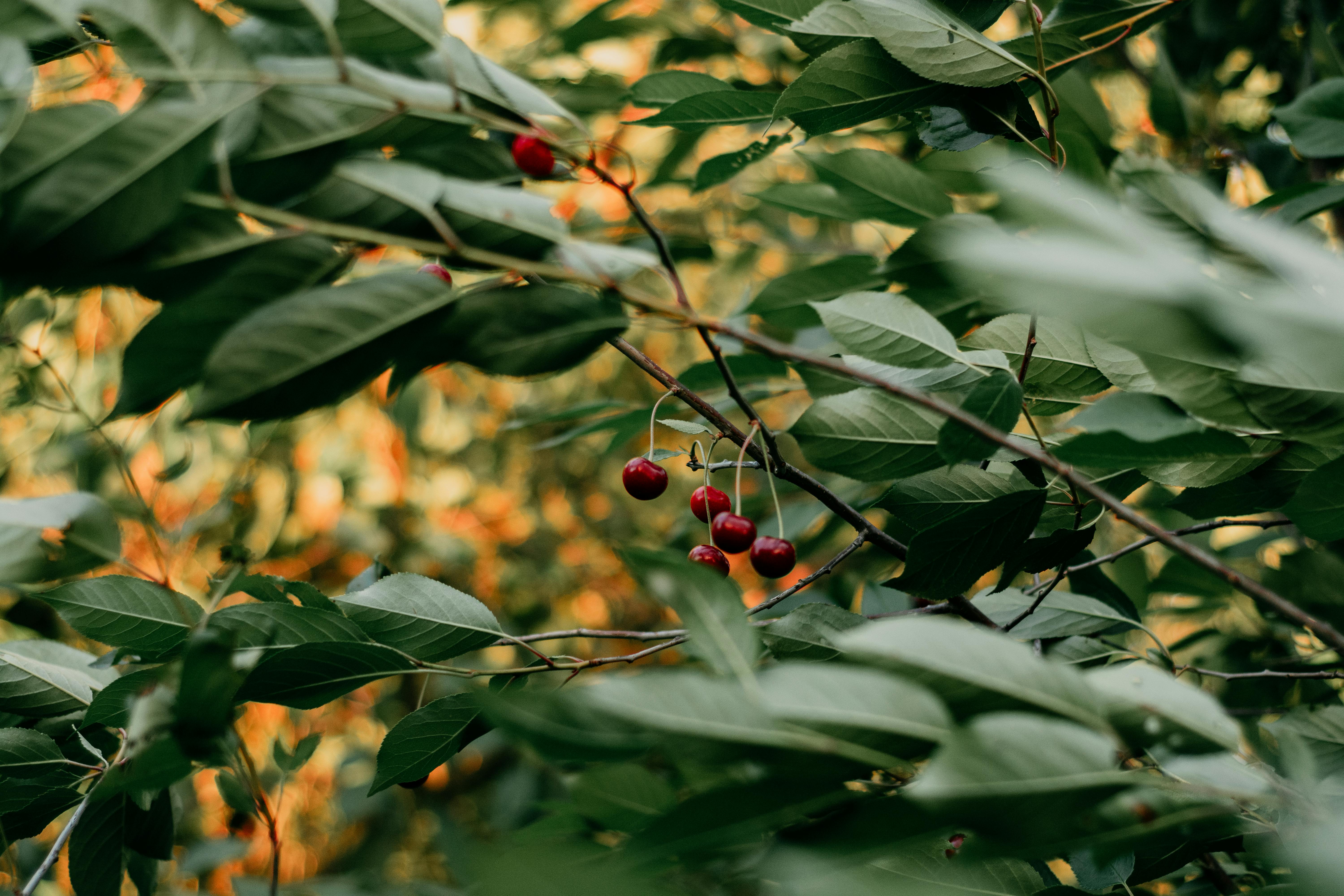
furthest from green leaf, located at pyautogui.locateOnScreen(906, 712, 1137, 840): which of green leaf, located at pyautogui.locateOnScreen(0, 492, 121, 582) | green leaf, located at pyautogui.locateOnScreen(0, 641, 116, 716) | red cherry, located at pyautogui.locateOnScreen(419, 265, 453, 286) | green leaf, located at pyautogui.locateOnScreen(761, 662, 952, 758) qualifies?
green leaf, located at pyautogui.locateOnScreen(0, 641, 116, 716)

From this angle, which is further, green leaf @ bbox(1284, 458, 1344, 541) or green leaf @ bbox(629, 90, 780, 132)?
green leaf @ bbox(629, 90, 780, 132)

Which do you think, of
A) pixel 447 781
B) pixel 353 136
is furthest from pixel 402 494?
pixel 353 136

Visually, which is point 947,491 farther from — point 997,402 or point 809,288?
point 809,288

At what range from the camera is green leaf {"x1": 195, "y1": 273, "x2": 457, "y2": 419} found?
0.98ft

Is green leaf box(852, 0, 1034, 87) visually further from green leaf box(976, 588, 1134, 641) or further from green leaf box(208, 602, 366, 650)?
green leaf box(208, 602, 366, 650)

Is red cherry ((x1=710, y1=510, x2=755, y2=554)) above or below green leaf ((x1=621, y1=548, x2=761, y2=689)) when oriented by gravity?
below

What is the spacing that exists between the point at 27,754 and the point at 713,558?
0.49m

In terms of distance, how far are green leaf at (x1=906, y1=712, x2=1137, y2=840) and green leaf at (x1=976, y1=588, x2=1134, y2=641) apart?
31 cm

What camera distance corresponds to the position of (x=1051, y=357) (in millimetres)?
519

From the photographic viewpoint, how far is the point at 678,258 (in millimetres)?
1046

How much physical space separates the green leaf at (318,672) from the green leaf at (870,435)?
281mm

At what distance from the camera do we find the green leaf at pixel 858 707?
29cm

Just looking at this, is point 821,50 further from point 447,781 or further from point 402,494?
point 447,781

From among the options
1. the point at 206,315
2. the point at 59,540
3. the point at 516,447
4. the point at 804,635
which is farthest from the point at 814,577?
the point at 516,447
